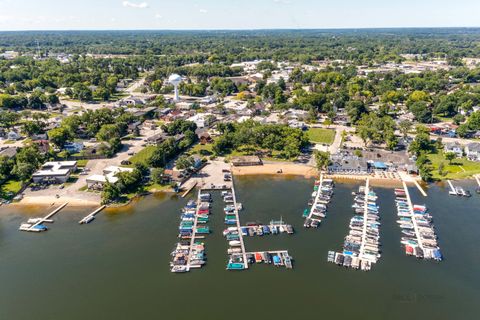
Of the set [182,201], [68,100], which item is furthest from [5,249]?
[68,100]

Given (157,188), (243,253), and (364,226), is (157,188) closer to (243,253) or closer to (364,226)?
(243,253)

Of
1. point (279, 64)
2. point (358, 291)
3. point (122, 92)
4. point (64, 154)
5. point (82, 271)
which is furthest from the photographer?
point (279, 64)

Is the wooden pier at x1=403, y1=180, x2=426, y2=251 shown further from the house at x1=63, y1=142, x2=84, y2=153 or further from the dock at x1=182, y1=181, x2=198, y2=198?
the house at x1=63, y1=142, x2=84, y2=153

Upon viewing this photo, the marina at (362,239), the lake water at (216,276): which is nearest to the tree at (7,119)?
the lake water at (216,276)

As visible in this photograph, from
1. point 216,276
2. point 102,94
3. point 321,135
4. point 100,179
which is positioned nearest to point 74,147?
point 100,179

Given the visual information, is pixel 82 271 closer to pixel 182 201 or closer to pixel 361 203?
pixel 182 201

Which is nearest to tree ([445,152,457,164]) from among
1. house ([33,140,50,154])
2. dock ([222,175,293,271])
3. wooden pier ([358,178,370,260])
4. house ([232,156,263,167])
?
wooden pier ([358,178,370,260])
